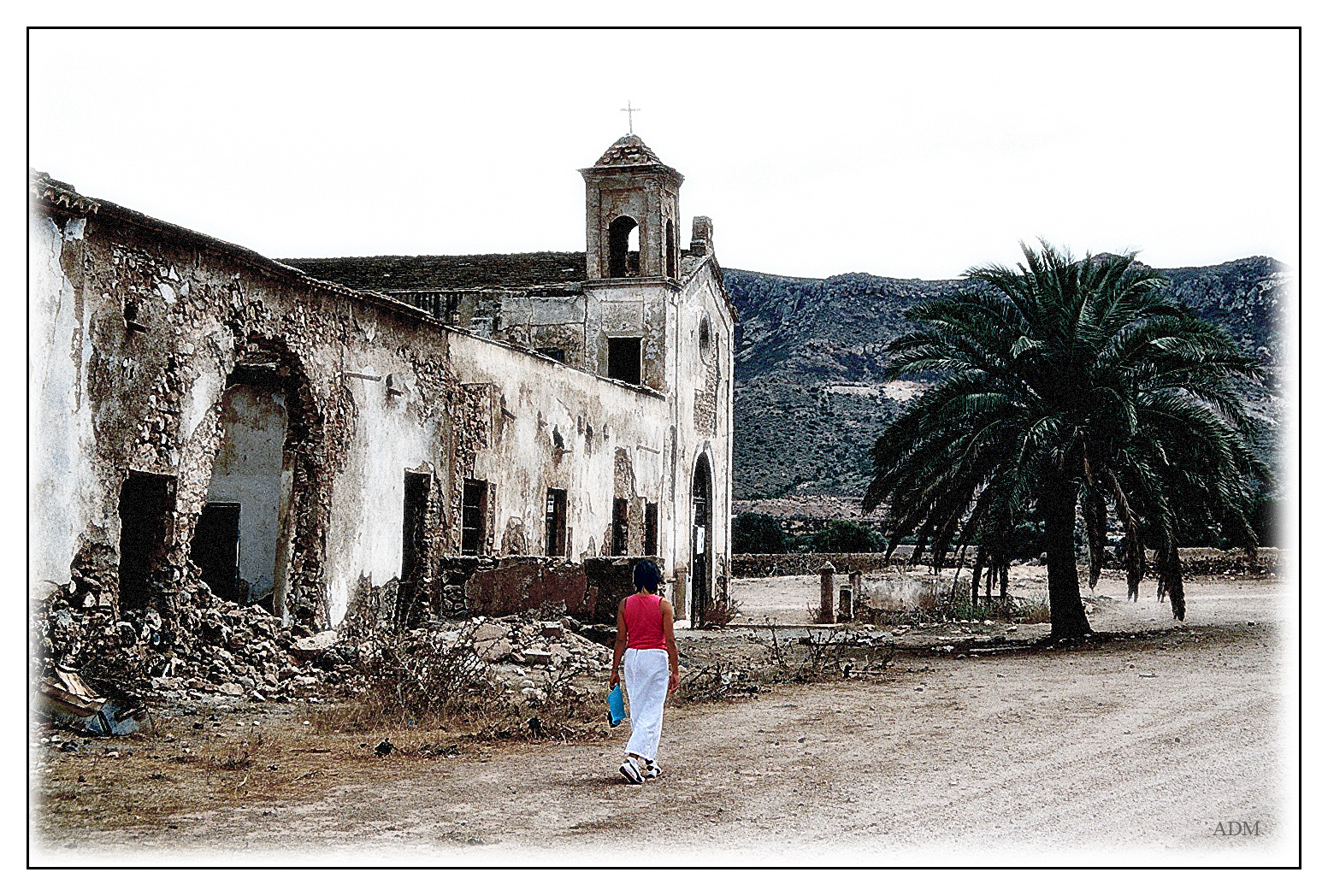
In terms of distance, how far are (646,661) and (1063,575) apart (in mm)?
15066

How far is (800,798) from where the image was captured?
8836 millimetres

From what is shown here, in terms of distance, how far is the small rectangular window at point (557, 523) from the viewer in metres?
23.0

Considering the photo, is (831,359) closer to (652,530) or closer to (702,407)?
(702,407)

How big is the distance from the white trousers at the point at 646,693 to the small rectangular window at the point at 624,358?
2059 centimetres

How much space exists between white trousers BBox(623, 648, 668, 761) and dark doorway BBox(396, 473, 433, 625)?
9.58 m

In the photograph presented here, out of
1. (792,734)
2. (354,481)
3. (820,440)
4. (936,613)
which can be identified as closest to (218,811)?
(792,734)

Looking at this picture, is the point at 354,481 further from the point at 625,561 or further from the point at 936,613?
the point at 936,613

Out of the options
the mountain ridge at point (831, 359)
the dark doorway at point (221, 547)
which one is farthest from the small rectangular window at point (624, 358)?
the mountain ridge at point (831, 359)

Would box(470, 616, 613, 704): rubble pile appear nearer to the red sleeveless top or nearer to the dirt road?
the dirt road

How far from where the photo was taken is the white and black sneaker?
30.1ft

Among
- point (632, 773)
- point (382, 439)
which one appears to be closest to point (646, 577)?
point (632, 773)

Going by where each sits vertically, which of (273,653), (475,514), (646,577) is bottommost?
(273,653)

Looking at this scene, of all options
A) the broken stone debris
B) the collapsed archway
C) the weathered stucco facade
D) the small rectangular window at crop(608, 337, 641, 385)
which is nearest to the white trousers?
the broken stone debris

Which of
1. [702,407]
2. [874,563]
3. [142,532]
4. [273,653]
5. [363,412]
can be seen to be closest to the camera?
[142,532]
